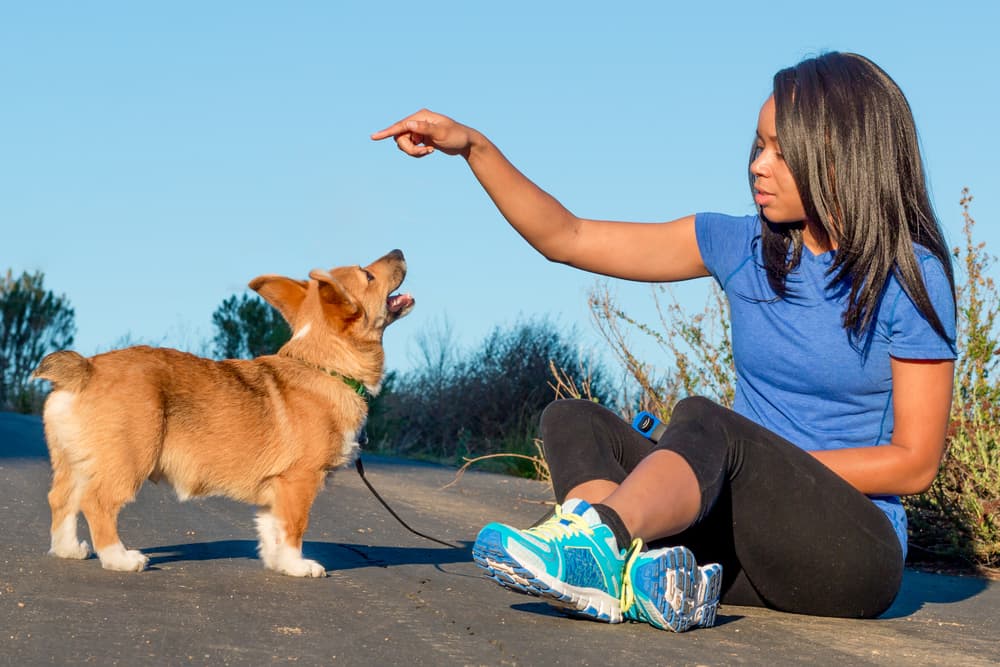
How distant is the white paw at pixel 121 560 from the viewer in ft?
13.5

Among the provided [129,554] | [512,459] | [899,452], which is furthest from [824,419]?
[512,459]

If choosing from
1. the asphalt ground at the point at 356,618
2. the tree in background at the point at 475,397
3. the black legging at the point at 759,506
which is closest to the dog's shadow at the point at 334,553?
the asphalt ground at the point at 356,618

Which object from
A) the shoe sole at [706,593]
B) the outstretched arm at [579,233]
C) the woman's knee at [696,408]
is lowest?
the shoe sole at [706,593]

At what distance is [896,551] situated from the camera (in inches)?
136

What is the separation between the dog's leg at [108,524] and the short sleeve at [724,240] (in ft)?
7.60

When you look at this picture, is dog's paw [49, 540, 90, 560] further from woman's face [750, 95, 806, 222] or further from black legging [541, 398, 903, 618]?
woman's face [750, 95, 806, 222]

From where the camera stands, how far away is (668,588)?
2.99 m

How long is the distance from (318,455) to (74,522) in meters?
0.96

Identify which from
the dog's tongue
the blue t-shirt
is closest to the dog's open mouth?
the dog's tongue

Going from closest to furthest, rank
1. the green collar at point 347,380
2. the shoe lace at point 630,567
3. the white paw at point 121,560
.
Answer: the shoe lace at point 630,567 → the white paw at point 121,560 → the green collar at point 347,380

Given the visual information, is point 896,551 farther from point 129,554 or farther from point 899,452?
point 129,554

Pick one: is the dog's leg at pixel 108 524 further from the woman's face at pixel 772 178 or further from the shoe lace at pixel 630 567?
the woman's face at pixel 772 178

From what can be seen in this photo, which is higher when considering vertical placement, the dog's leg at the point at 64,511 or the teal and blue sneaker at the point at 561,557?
the teal and blue sneaker at the point at 561,557

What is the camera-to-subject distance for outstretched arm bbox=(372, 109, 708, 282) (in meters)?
3.94
